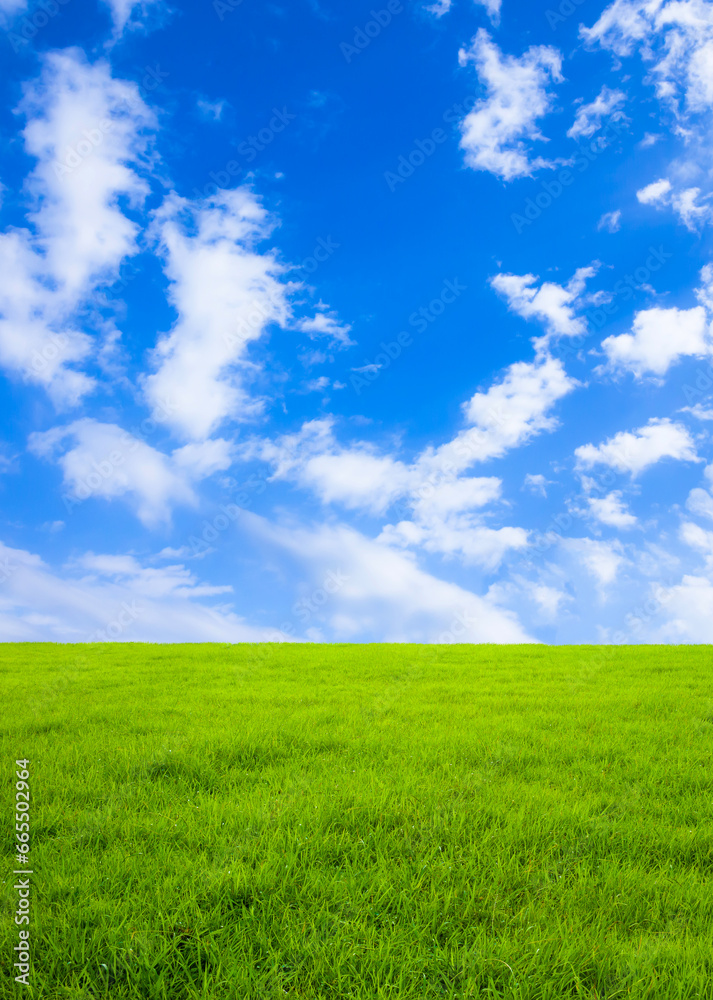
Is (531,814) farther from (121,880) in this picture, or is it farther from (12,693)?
(12,693)

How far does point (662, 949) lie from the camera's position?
398 cm

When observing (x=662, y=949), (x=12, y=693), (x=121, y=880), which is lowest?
(x=662, y=949)

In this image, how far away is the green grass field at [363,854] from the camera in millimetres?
3758

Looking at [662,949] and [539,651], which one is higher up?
[539,651]

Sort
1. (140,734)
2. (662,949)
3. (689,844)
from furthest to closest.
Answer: (140,734) → (689,844) → (662,949)

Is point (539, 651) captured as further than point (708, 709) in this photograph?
Yes

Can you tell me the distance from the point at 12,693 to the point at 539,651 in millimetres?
16351

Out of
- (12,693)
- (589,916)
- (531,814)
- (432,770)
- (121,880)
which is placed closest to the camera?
(589,916)

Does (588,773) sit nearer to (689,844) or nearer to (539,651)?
(689,844)

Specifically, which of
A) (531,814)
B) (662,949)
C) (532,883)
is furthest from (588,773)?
(662,949)

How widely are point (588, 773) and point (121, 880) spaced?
534 cm

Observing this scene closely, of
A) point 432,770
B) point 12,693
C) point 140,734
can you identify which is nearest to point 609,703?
point 432,770

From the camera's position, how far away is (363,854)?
4.98m

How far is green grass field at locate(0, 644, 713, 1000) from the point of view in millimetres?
3758
